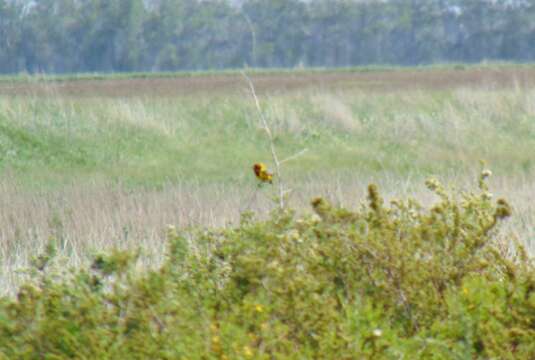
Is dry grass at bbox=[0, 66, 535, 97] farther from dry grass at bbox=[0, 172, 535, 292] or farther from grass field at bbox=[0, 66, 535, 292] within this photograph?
dry grass at bbox=[0, 172, 535, 292]

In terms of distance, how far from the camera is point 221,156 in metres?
16.9

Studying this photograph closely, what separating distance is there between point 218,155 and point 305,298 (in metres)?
13.0

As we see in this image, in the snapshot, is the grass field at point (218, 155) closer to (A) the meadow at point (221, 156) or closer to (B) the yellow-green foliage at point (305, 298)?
(A) the meadow at point (221, 156)

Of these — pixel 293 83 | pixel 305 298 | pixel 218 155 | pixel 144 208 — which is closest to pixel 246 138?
pixel 218 155

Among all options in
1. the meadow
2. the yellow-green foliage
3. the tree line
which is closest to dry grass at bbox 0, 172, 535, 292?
the meadow

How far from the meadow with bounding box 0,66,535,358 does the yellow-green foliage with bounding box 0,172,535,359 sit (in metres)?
1.63

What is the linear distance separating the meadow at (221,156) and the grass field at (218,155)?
0.03 m

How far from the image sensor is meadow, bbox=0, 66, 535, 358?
9031 mm

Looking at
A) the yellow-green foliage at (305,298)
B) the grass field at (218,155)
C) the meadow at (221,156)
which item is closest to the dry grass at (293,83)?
the grass field at (218,155)

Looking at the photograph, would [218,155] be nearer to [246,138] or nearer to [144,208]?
[246,138]

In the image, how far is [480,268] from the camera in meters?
4.63

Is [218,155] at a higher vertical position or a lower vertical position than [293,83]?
higher

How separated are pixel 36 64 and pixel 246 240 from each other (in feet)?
53.0

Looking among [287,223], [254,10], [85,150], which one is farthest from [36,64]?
[254,10]
